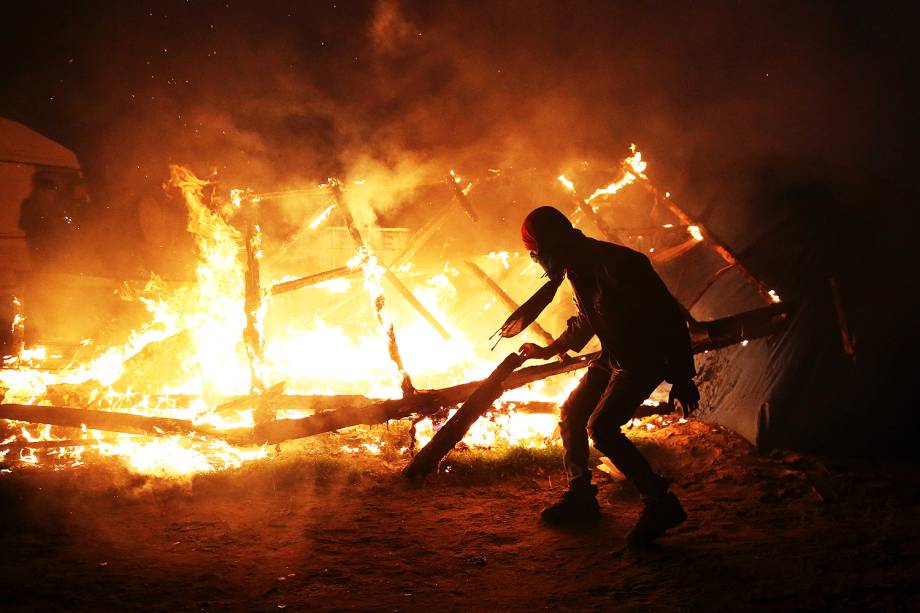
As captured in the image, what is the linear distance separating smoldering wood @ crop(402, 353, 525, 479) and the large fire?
24.0 inches

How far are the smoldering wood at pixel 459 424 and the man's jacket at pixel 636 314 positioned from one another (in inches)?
44.3

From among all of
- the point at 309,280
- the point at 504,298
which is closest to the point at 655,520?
the point at 504,298

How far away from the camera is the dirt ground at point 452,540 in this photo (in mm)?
3018

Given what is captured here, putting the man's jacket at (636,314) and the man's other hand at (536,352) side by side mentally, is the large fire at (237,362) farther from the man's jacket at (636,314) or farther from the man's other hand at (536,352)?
the man's jacket at (636,314)

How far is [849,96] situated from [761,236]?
3200 millimetres

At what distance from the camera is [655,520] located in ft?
11.6

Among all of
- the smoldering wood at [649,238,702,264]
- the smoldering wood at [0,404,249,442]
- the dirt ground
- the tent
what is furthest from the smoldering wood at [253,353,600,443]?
the tent

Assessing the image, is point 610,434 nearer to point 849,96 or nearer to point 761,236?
point 761,236

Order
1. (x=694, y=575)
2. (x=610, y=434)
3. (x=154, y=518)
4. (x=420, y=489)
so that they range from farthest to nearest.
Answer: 1. (x=420, y=489)
2. (x=154, y=518)
3. (x=610, y=434)
4. (x=694, y=575)

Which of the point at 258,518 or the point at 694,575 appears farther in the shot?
the point at 258,518

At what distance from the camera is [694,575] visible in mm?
3129

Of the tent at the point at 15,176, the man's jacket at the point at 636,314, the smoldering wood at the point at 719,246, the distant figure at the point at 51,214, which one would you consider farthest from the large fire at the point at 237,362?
the distant figure at the point at 51,214

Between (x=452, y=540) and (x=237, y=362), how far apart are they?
5025 millimetres

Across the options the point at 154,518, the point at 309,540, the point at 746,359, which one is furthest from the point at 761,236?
the point at 154,518
